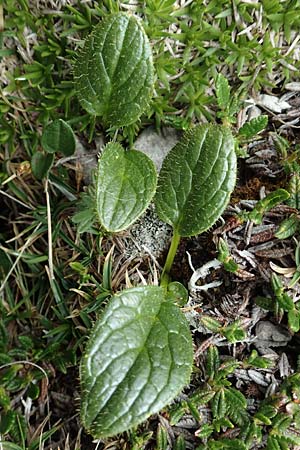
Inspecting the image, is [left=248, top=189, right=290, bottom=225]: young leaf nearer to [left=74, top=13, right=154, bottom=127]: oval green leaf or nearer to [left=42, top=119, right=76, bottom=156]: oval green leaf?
[left=74, top=13, right=154, bottom=127]: oval green leaf

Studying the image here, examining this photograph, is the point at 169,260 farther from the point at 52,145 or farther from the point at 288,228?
Answer: the point at 52,145

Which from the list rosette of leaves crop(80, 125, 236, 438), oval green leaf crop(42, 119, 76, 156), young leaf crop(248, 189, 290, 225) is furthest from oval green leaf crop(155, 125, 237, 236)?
oval green leaf crop(42, 119, 76, 156)

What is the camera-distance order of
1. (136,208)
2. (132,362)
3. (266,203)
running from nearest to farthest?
(132,362)
(136,208)
(266,203)

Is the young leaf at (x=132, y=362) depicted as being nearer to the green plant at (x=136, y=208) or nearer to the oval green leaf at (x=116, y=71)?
the green plant at (x=136, y=208)

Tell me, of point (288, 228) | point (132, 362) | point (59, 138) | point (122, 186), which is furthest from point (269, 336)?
point (59, 138)

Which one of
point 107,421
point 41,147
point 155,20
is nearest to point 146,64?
point 155,20

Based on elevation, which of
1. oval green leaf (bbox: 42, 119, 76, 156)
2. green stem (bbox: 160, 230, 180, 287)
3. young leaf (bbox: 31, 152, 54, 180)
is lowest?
green stem (bbox: 160, 230, 180, 287)
